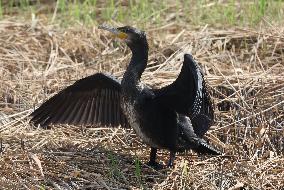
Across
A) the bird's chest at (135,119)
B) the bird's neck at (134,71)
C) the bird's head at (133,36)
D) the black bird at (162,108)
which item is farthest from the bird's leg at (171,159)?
the bird's head at (133,36)

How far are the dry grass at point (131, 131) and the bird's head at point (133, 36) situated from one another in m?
0.76

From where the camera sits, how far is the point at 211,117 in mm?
5188

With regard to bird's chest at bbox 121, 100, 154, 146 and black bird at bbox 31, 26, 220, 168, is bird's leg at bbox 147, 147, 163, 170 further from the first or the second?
bird's chest at bbox 121, 100, 154, 146

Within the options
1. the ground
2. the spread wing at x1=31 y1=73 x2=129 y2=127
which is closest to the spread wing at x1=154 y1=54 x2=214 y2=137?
the ground

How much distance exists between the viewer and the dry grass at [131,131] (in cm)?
496

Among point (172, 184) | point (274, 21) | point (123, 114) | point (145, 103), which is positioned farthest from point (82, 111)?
point (274, 21)

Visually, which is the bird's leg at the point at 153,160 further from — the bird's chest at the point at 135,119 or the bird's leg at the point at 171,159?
the bird's chest at the point at 135,119

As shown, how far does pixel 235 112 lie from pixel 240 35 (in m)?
1.58

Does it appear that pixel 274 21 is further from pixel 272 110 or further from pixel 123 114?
pixel 123 114

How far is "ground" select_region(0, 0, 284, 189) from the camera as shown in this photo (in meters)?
4.96

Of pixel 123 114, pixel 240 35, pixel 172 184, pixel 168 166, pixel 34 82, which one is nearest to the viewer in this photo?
pixel 172 184

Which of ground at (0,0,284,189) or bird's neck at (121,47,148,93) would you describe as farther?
bird's neck at (121,47,148,93)

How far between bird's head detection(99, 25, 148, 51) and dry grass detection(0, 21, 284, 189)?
0.76m

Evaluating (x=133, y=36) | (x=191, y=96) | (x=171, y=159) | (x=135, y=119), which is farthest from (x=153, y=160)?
(x=133, y=36)
